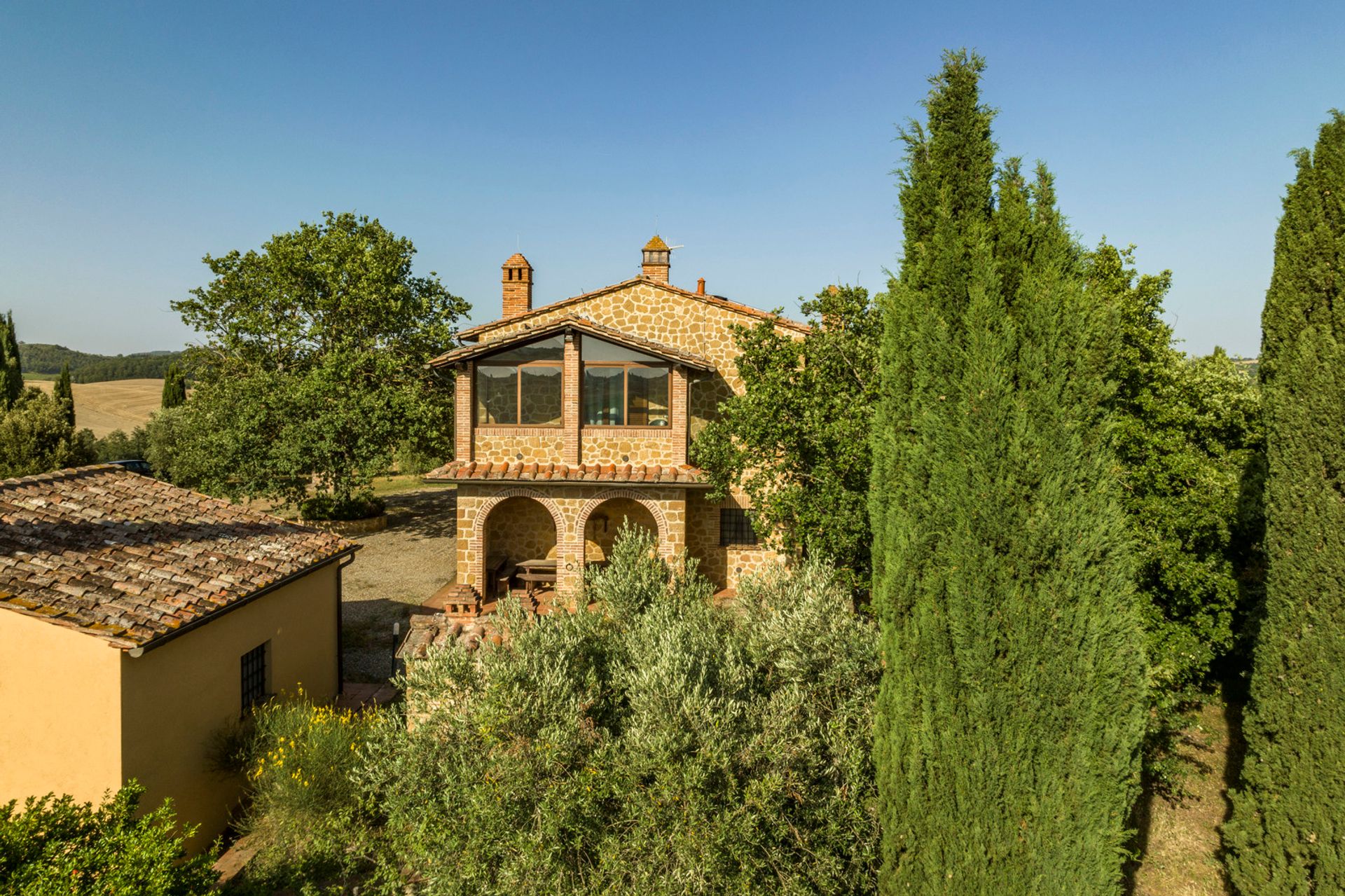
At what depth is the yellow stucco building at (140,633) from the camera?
24.9ft

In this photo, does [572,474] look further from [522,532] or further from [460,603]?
[460,603]

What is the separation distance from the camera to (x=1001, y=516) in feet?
18.9

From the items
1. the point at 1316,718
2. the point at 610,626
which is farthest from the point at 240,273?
the point at 1316,718

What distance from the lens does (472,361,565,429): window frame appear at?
1627 cm

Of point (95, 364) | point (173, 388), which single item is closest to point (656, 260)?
point (173, 388)

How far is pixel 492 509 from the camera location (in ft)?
52.9

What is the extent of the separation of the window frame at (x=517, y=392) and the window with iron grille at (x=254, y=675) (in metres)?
7.10

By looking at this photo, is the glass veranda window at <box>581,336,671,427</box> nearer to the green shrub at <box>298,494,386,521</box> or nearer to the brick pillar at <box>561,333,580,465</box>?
the brick pillar at <box>561,333,580,465</box>

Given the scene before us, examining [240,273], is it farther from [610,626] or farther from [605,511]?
[610,626]

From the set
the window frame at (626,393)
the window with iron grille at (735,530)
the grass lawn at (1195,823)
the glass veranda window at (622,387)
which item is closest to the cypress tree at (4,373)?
the window frame at (626,393)

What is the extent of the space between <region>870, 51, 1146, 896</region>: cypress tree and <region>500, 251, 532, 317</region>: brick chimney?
15.2m

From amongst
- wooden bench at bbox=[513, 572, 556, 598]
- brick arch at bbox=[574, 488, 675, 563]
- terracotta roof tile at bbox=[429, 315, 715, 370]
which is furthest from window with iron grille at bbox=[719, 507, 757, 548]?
wooden bench at bbox=[513, 572, 556, 598]

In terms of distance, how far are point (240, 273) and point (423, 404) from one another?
934 centimetres

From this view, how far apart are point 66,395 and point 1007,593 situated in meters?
46.3
